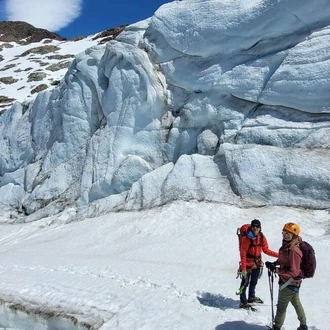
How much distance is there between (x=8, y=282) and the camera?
41.8 ft

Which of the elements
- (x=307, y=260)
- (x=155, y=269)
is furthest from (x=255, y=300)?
(x=155, y=269)

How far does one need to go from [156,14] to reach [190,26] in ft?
7.61

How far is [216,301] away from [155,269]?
299 cm

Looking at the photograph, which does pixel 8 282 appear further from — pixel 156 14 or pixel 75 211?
pixel 156 14

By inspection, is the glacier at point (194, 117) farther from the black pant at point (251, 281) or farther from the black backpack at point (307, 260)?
the black backpack at point (307, 260)

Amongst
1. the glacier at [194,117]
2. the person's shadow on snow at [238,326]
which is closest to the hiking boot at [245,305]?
the person's shadow on snow at [238,326]

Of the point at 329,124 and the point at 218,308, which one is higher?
the point at 329,124

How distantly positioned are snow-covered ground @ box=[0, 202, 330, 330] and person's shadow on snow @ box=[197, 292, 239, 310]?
2 centimetres

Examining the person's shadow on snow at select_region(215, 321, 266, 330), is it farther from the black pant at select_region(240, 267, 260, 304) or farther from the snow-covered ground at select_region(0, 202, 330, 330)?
the black pant at select_region(240, 267, 260, 304)

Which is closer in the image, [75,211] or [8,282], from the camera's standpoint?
[8,282]

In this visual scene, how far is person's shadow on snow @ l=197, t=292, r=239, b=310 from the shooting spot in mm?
9375

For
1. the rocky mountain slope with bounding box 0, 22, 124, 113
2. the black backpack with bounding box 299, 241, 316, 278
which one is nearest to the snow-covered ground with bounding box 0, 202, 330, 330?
the black backpack with bounding box 299, 241, 316, 278

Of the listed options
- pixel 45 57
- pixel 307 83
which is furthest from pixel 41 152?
pixel 45 57

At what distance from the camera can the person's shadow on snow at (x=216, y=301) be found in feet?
30.8
